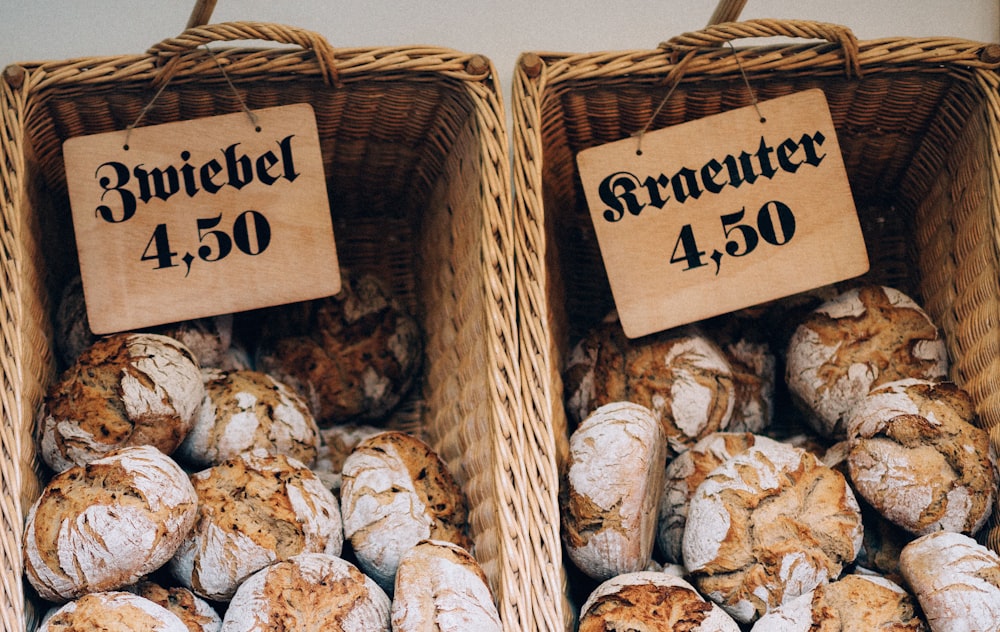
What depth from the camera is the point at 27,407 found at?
1.38 m

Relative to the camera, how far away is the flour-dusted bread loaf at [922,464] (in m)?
1.40

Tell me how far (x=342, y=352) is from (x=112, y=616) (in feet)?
2.28

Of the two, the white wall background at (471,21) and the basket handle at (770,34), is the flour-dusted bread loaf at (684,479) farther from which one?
the white wall background at (471,21)

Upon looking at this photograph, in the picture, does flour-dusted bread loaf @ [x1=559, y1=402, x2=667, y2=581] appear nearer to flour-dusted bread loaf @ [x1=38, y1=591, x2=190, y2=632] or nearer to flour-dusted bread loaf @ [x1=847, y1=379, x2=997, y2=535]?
flour-dusted bread loaf @ [x1=847, y1=379, x2=997, y2=535]

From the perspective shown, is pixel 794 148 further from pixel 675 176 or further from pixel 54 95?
pixel 54 95

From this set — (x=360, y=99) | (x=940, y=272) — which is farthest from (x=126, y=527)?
(x=940, y=272)

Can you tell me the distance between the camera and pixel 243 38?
1.42 meters

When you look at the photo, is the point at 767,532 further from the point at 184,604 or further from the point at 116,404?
the point at 116,404

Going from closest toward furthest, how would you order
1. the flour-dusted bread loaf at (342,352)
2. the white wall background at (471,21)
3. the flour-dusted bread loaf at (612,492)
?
the flour-dusted bread loaf at (612,492) → the flour-dusted bread loaf at (342,352) → the white wall background at (471,21)

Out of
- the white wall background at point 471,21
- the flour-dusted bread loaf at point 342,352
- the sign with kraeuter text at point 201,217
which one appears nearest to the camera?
the sign with kraeuter text at point 201,217

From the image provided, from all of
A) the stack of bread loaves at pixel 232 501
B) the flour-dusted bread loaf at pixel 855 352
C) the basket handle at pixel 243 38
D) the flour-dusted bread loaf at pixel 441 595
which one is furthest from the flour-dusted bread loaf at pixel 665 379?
the basket handle at pixel 243 38

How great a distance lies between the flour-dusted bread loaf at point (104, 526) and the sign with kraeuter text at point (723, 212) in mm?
744

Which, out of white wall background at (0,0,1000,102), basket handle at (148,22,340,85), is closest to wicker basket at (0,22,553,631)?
basket handle at (148,22,340,85)

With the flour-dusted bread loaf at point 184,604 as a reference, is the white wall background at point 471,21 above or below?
above
